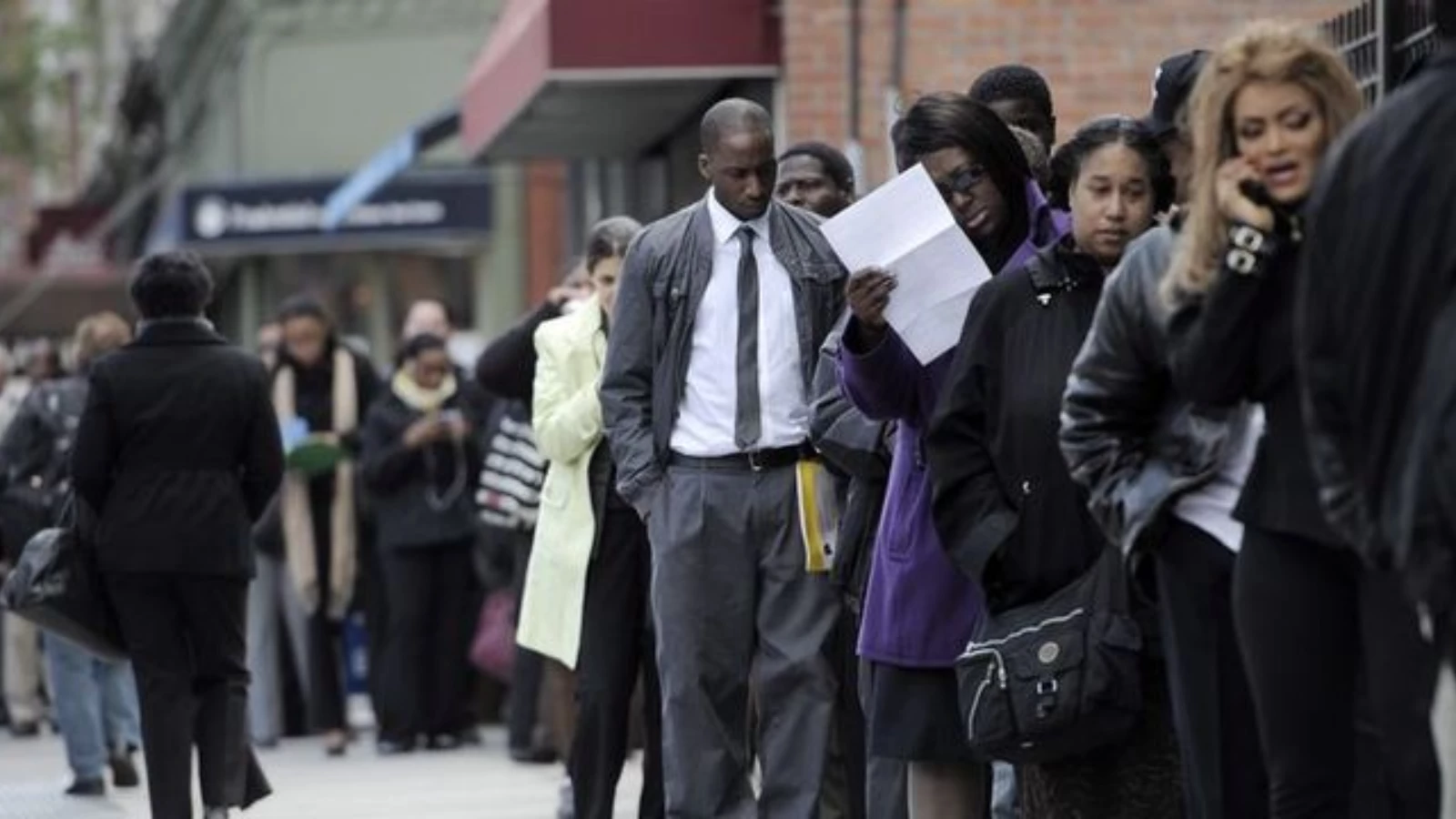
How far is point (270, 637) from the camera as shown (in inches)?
740

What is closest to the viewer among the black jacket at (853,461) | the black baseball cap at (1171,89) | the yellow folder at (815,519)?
the black baseball cap at (1171,89)

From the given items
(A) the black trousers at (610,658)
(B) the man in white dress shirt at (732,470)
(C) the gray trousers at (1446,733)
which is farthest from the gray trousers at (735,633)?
(C) the gray trousers at (1446,733)

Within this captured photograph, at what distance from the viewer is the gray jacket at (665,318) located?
34.3 feet

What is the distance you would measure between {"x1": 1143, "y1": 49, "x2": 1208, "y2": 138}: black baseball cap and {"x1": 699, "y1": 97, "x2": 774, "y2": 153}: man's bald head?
1.93 meters

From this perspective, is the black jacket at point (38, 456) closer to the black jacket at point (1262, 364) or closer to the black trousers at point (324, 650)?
the black trousers at point (324, 650)

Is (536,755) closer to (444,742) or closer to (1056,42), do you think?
(444,742)

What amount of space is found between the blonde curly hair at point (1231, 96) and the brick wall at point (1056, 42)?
879 cm

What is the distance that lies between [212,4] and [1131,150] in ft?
95.7

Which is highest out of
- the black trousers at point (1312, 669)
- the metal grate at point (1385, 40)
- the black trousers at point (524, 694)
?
the metal grate at point (1385, 40)

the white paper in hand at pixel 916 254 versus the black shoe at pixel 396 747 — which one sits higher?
the white paper in hand at pixel 916 254

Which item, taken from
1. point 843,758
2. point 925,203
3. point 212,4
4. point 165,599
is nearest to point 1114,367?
point 925,203

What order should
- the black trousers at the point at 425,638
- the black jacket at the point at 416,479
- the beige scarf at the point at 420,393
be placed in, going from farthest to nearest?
the black trousers at the point at 425,638 < the beige scarf at the point at 420,393 < the black jacket at the point at 416,479

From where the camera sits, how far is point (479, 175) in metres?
31.0

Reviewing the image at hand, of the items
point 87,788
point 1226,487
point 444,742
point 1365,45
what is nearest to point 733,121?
point 1365,45
